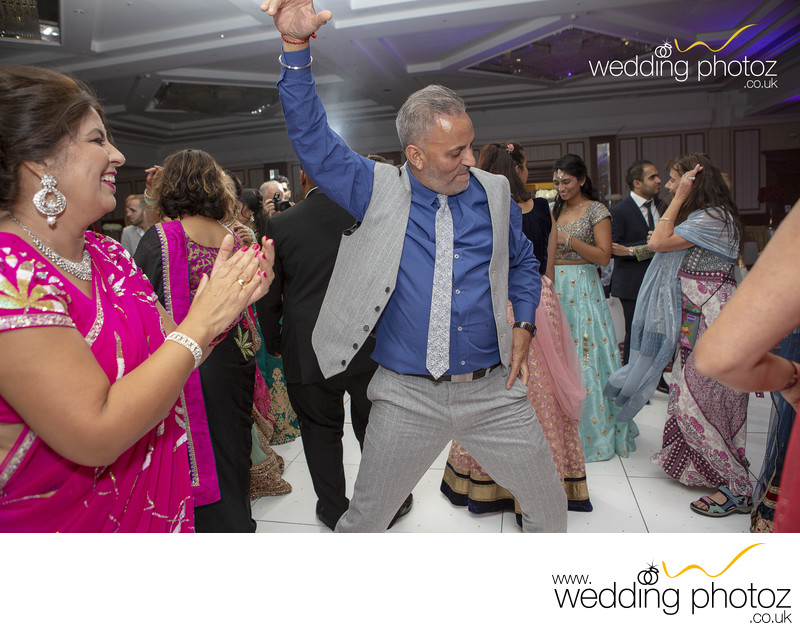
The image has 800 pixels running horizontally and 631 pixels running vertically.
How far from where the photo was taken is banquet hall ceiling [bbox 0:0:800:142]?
→ 5703 millimetres

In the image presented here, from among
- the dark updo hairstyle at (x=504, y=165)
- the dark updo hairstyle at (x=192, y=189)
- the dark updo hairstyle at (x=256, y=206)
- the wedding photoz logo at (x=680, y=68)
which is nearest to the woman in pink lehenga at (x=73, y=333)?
the dark updo hairstyle at (x=192, y=189)

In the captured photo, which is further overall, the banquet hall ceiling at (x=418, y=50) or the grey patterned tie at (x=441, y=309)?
the banquet hall ceiling at (x=418, y=50)

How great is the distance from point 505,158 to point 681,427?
4.75 feet

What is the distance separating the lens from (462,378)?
59.3 inches

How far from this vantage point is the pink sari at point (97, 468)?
0.85 metres

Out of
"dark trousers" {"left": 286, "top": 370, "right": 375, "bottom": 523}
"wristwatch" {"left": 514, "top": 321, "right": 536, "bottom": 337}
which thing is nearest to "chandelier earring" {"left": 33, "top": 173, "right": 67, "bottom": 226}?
"wristwatch" {"left": 514, "top": 321, "right": 536, "bottom": 337}

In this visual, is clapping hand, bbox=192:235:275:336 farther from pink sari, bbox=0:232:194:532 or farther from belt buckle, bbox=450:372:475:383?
belt buckle, bbox=450:372:475:383

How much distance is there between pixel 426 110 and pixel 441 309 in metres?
0.55

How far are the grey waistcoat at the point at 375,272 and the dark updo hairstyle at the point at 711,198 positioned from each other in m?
1.36

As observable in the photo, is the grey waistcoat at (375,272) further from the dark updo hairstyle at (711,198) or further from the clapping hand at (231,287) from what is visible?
the dark updo hairstyle at (711,198)

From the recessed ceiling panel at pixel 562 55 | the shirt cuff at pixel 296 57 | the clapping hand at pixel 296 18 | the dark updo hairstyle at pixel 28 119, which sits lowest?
the dark updo hairstyle at pixel 28 119
